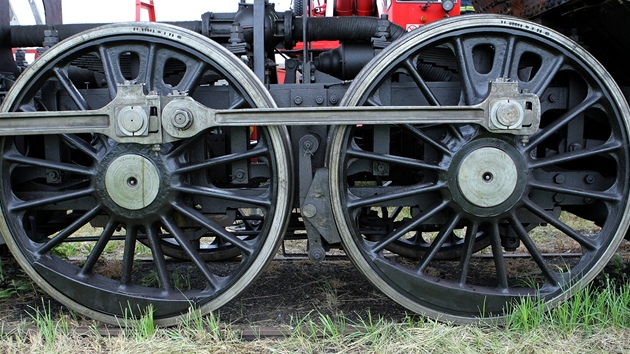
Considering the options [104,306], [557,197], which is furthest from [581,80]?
[104,306]

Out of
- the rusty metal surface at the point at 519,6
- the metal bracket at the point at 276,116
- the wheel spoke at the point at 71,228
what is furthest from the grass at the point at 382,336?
the rusty metal surface at the point at 519,6

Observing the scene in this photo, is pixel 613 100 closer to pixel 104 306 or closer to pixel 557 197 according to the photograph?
pixel 557 197

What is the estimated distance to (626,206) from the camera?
295 cm

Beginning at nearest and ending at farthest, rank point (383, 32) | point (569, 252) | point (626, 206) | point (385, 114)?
1. point (385, 114)
2. point (626, 206)
3. point (383, 32)
4. point (569, 252)

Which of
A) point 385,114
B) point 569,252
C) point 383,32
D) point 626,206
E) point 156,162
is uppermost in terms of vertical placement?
point 383,32

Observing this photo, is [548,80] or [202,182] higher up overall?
[548,80]

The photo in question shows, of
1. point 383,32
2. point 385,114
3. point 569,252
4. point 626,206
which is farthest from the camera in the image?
point 569,252

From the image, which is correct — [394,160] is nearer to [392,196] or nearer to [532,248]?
[392,196]

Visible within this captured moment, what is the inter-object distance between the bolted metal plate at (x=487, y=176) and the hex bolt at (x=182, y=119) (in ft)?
4.70

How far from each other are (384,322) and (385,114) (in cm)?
116

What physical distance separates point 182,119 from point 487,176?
5.30 ft

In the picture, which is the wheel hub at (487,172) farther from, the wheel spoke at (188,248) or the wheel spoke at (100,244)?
the wheel spoke at (100,244)

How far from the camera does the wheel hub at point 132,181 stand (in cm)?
287

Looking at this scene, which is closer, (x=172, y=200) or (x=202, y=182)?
(x=172, y=200)
